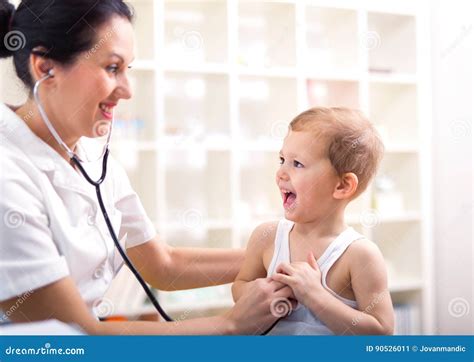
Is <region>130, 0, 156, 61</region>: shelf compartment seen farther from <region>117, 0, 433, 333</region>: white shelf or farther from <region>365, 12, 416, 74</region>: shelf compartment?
<region>365, 12, 416, 74</region>: shelf compartment

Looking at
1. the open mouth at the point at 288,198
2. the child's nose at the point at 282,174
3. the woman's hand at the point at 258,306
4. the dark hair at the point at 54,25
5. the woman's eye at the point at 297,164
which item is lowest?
the woman's hand at the point at 258,306

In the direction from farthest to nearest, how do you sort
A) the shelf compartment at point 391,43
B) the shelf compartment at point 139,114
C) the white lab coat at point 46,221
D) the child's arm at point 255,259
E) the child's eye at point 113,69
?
the shelf compartment at point 391,43, the shelf compartment at point 139,114, the child's arm at point 255,259, the child's eye at point 113,69, the white lab coat at point 46,221

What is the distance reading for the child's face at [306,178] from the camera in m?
1.22

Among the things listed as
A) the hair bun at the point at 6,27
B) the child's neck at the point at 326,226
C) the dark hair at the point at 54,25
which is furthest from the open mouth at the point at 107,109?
the child's neck at the point at 326,226

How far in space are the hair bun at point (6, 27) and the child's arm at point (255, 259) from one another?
2.20ft

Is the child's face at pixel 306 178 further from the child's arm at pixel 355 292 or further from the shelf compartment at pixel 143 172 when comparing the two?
the shelf compartment at pixel 143 172

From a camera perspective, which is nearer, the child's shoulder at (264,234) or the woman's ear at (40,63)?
the woman's ear at (40,63)

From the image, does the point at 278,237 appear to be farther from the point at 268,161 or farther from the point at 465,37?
the point at 465,37

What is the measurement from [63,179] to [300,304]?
0.56m

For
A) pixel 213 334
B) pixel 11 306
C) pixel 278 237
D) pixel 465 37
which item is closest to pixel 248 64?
pixel 278 237

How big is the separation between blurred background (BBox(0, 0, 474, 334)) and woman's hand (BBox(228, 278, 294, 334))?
276 mm

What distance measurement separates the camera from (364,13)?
1.55 metres

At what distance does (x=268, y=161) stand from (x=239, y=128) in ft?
0.41

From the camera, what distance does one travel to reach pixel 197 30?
1.48 metres
